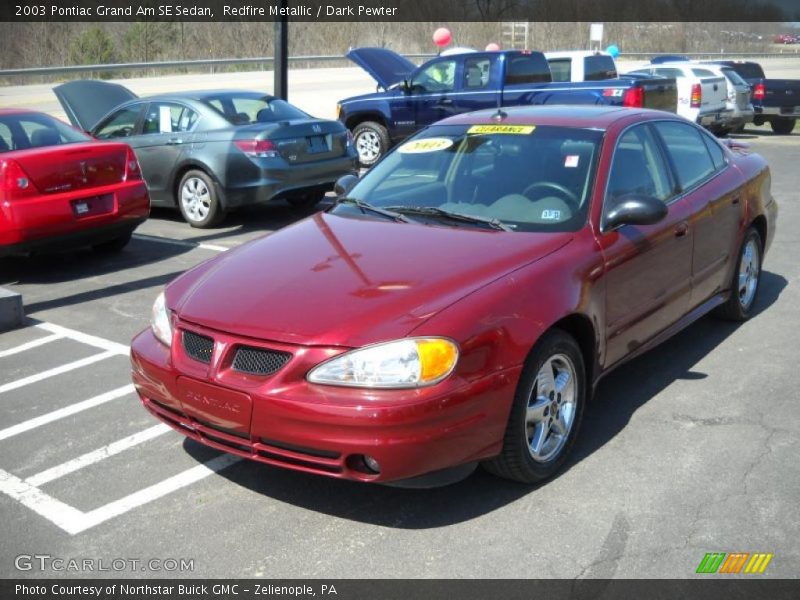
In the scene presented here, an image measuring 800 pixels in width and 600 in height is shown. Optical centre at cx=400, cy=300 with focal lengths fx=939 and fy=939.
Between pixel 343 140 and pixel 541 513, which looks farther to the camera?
pixel 343 140

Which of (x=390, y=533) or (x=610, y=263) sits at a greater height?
(x=610, y=263)

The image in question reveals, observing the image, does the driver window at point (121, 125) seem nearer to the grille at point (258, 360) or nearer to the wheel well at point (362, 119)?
the wheel well at point (362, 119)

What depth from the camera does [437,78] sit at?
1622 cm

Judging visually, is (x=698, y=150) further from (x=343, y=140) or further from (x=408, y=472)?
(x=343, y=140)

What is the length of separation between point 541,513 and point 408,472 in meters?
0.69

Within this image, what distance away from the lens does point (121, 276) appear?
8.57 m

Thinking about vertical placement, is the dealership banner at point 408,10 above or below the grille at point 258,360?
above

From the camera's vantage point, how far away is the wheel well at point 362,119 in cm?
1656

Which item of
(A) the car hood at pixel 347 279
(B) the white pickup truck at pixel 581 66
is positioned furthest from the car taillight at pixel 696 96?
(A) the car hood at pixel 347 279

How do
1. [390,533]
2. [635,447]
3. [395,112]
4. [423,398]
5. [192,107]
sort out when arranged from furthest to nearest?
[395,112]
[192,107]
[635,447]
[390,533]
[423,398]

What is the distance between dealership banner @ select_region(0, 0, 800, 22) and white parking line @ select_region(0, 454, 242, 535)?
103ft

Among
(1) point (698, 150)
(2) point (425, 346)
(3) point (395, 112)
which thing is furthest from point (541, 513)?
(3) point (395, 112)

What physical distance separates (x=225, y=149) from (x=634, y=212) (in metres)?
6.75


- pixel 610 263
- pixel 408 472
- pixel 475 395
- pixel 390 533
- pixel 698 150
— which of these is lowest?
pixel 390 533
